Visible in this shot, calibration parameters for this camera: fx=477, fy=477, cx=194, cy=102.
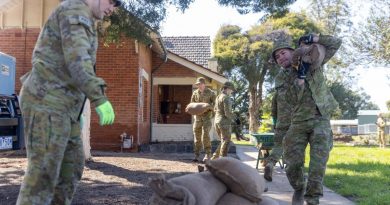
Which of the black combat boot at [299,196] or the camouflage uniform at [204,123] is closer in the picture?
the black combat boot at [299,196]

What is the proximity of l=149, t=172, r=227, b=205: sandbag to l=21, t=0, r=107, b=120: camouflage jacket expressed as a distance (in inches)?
30.2

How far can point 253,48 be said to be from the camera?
31.0 meters

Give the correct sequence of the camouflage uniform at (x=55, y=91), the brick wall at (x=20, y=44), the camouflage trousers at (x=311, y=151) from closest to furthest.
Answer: the camouflage uniform at (x=55, y=91), the camouflage trousers at (x=311, y=151), the brick wall at (x=20, y=44)

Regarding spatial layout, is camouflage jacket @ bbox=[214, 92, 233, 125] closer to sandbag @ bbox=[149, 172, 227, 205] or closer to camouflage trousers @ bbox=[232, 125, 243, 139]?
sandbag @ bbox=[149, 172, 227, 205]

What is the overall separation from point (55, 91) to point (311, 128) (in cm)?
315

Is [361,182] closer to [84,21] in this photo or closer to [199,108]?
[199,108]

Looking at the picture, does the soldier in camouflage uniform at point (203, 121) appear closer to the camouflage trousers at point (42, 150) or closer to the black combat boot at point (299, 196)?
the black combat boot at point (299, 196)

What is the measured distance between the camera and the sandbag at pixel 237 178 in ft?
11.9

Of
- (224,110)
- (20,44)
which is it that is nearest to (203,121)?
(224,110)

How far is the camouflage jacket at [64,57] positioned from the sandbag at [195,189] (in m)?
0.77

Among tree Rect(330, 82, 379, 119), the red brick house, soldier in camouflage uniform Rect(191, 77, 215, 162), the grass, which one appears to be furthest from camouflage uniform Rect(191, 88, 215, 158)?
tree Rect(330, 82, 379, 119)

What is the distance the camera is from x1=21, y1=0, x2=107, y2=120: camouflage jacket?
9.45 ft

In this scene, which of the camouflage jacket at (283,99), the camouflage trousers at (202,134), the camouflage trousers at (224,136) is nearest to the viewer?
the camouflage jacket at (283,99)

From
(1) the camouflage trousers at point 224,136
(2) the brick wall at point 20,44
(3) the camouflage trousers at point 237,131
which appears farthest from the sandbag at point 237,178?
Result: (3) the camouflage trousers at point 237,131
